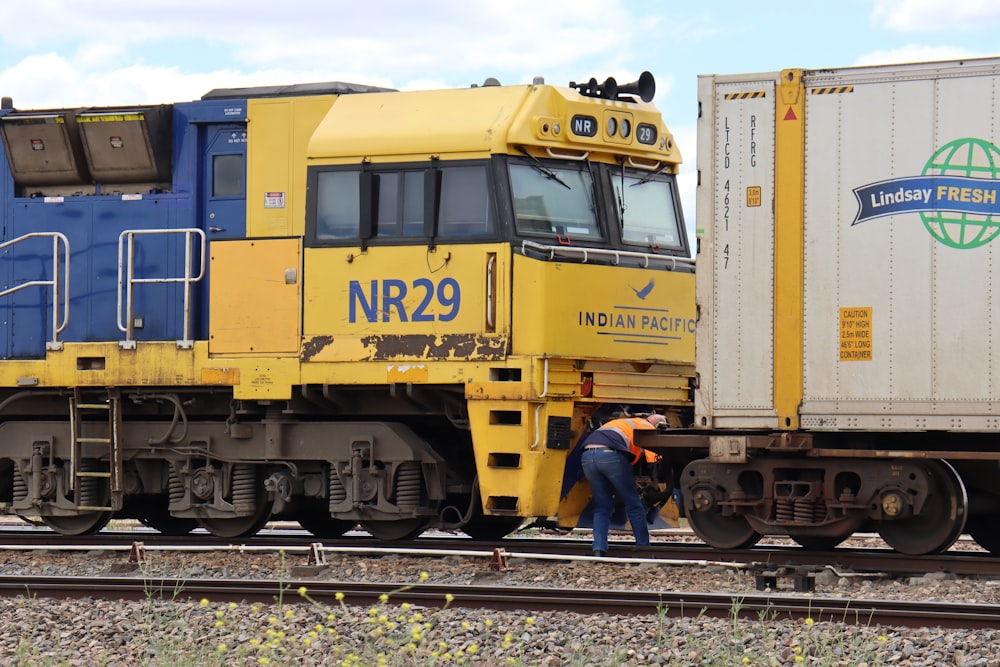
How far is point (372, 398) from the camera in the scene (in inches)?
555

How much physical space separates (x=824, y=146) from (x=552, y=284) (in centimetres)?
254

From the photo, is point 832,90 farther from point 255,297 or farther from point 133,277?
point 133,277

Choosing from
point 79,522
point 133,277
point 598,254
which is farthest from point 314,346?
point 79,522

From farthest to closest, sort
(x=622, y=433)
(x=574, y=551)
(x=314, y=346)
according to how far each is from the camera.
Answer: (x=314, y=346) < (x=574, y=551) < (x=622, y=433)

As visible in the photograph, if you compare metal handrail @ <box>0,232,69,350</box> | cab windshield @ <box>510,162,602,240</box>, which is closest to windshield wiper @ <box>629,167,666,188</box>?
cab windshield @ <box>510,162,602,240</box>

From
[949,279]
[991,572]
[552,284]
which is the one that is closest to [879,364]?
[949,279]

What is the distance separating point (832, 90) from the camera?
1195 cm

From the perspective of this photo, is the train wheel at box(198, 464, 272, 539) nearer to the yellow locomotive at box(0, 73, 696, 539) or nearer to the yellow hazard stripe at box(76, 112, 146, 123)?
the yellow locomotive at box(0, 73, 696, 539)

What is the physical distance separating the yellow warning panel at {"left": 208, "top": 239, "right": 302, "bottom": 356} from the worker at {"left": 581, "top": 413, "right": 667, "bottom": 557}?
9.57ft

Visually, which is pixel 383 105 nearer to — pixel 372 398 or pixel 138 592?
pixel 372 398

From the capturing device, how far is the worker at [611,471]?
41.9 ft

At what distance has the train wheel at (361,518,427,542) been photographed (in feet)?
45.9

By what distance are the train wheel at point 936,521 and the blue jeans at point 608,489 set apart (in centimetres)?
207

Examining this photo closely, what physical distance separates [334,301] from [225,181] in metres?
1.89
